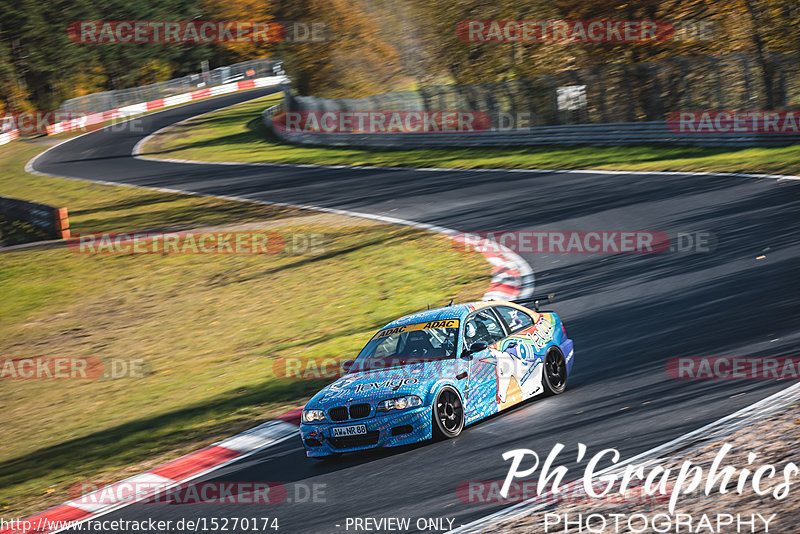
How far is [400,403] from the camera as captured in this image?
9508mm

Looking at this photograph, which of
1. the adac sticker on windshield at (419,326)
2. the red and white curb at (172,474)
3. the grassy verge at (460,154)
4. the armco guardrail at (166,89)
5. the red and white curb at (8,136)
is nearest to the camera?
the red and white curb at (172,474)

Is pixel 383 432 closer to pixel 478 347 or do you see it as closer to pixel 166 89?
pixel 478 347

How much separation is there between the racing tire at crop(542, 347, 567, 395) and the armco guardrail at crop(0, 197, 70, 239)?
2098 cm

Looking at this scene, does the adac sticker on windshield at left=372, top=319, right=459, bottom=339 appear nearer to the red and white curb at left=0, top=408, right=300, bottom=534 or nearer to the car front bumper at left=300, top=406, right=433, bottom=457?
the car front bumper at left=300, top=406, right=433, bottom=457

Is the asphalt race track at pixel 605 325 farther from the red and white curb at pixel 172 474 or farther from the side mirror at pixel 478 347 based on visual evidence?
Answer: the side mirror at pixel 478 347

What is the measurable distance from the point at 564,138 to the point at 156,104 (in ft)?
164

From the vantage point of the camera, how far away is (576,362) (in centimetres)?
1199

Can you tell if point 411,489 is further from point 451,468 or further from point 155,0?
point 155,0

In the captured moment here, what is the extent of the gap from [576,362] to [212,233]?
1595 centimetres

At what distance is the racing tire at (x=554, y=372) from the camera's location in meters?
10.9

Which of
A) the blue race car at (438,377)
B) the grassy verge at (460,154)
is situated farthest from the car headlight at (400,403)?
the grassy verge at (460,154)

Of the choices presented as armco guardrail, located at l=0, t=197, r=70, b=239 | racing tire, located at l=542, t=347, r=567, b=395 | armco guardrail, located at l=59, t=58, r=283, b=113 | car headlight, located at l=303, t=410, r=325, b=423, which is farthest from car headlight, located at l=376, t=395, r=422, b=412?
armco guardrail, located at l=59, t=58, r=283, b=113

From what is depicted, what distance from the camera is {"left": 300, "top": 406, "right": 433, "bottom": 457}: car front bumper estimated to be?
9445mm

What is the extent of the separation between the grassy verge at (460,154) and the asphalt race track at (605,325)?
143 cm
